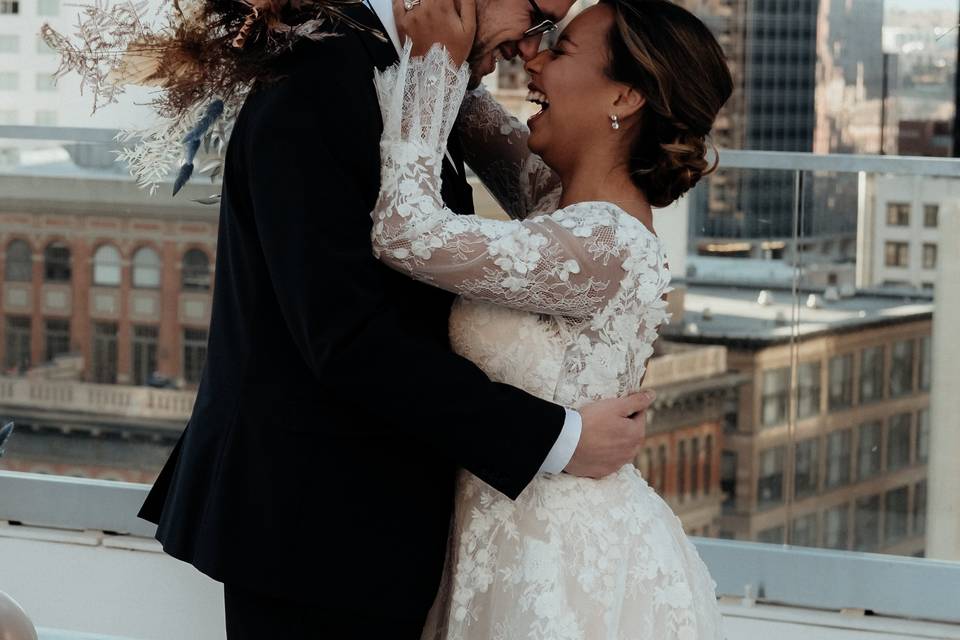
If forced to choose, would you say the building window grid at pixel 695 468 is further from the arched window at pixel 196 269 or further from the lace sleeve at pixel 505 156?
the lace sleeve at pixel 505 156

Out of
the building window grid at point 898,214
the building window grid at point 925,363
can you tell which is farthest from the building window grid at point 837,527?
the building window grid at point 898,214

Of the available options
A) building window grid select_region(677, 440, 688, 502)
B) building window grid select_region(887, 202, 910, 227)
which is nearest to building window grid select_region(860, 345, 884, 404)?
building window grid select_region(887, 202, 910, 227)

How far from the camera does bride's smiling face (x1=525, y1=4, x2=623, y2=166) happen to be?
1.67m

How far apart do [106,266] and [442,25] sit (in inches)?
117

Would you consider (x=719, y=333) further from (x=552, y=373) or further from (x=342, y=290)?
(x=342, y=290)

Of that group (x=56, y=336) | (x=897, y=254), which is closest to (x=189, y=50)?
(x=897, y=254)

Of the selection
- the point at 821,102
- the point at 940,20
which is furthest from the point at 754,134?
the point at 940,20

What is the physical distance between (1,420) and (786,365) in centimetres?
218

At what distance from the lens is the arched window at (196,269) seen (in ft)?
13.4

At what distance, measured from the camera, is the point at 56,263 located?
4242 mm

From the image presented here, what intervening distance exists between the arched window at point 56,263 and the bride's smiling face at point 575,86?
251 centimetres

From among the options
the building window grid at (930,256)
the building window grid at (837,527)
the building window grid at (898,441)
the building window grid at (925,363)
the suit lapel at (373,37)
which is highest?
the suit lapel at (373,37)

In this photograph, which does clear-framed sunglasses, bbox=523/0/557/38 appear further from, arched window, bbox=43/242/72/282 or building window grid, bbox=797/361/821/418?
arched window, bbox=43/242/72/282

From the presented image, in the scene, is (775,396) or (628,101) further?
(775,396)
